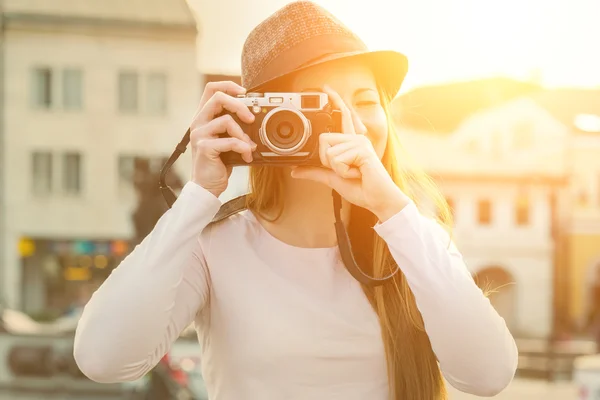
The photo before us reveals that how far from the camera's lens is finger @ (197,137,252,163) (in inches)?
58.9

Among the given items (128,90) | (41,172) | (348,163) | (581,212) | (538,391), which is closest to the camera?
(348,163)

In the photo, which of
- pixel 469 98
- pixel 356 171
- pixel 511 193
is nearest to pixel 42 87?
pixel 469 98

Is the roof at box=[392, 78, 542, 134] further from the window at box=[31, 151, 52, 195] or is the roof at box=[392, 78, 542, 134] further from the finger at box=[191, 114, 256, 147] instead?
the finger at box=[191, 114, 256, 147]

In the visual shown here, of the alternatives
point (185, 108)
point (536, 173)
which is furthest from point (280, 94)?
point (536, 173)

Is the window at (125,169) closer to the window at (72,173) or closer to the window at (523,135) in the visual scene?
the window at (72,173)

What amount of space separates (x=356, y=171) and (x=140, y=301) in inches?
17.6

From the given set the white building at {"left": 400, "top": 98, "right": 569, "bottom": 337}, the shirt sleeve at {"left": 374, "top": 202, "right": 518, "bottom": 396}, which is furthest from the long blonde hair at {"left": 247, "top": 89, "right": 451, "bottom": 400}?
the white building at {"left": 400, "top": 98, "right": 569, "bottom": 337}

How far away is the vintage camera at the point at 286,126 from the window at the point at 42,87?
19.8 meters

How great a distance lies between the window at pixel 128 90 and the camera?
20234 millimetres

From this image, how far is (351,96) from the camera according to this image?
1.55 metres

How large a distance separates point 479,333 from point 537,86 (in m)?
27.0

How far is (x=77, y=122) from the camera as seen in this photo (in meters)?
20.2

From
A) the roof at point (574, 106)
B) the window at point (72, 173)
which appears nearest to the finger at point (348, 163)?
the window at point (72, 173)

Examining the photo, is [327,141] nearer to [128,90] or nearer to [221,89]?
[221,89]
